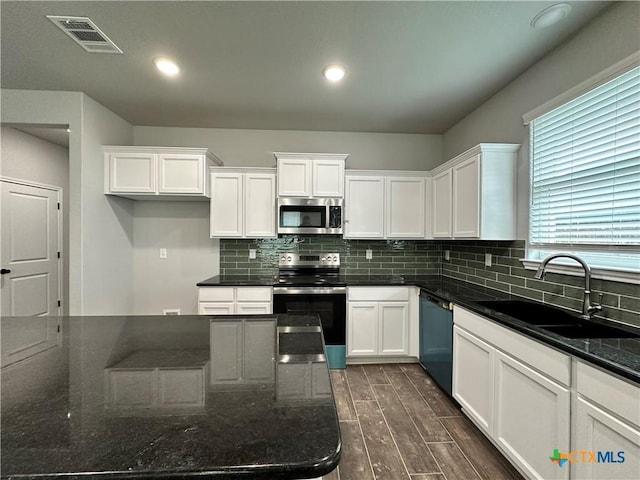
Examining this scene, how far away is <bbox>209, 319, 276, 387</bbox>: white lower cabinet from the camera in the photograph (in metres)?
0.85

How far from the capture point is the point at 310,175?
123 inches

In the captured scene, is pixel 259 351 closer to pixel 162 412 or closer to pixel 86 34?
pixel 162 412

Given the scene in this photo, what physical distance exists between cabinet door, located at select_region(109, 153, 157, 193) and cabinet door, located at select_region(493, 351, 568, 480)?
345 cm

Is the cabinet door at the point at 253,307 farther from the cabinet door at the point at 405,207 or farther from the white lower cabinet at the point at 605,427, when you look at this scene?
the white lower cabinet at the point at 605,427

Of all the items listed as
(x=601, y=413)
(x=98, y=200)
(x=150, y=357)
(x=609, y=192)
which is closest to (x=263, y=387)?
(x=150, y=357)

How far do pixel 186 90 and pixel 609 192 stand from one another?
3316 mm

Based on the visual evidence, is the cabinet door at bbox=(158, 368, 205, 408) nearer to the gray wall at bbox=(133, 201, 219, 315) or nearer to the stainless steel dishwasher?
the stainless steel dishwasher

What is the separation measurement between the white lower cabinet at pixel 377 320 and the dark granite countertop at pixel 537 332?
11 cm

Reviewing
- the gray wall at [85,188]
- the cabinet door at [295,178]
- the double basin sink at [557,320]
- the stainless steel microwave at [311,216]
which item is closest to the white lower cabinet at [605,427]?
the double basin sink at [557,320]

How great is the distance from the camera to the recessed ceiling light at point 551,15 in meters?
1.63

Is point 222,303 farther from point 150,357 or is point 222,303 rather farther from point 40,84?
point 40,84

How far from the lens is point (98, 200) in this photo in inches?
114

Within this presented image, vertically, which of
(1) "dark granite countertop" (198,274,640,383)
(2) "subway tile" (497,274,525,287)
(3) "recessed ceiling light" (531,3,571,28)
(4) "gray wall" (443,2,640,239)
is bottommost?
(1) "dark granite countertop" (198,274,640,383)

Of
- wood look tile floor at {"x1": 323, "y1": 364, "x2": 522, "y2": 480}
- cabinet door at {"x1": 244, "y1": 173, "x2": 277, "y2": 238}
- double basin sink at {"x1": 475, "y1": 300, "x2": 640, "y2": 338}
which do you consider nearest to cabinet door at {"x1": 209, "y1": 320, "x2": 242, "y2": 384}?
wood look tile floor at {"x1": 323, "y1": 364, "x2": 522, "y2": 480}
